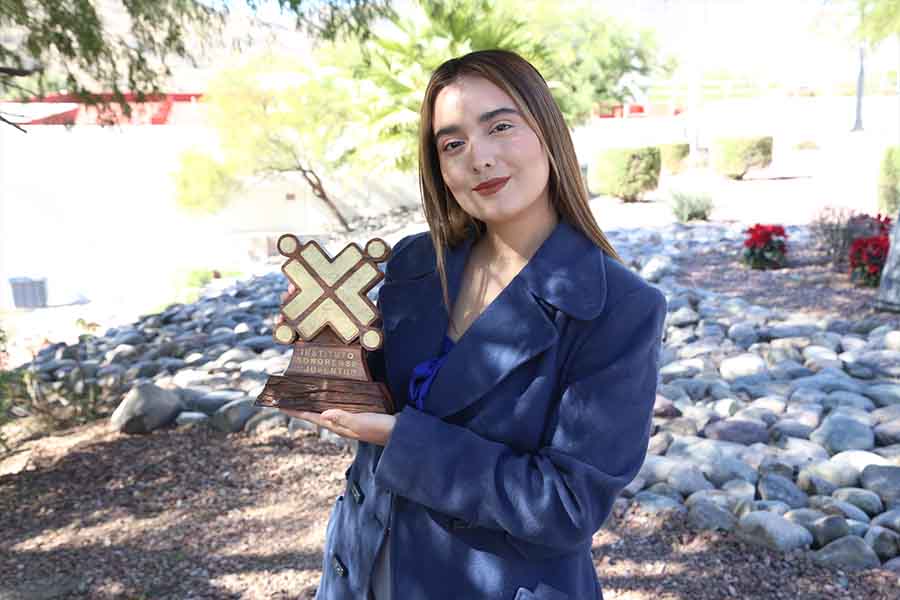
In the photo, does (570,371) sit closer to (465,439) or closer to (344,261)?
(465,439)

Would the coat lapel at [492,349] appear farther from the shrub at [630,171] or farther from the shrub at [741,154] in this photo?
the shrub at [741,154]

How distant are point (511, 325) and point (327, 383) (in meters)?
0.37

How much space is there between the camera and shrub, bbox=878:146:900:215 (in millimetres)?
13375

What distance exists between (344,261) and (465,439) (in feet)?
1.53

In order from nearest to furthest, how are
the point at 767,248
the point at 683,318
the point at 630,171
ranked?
the point at 683,318
the point at 767,248
the point at 630,171

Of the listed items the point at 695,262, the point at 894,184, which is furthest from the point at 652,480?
the point at 894,184

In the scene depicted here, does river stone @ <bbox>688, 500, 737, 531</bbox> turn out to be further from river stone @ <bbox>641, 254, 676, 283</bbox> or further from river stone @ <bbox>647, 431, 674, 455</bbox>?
river stone @ <bbox>641, 254, 676, 283</bbox>

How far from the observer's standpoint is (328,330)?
1575 millimetres

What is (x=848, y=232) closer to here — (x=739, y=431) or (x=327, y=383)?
(x=739, y=431)

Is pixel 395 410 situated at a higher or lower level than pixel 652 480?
higher

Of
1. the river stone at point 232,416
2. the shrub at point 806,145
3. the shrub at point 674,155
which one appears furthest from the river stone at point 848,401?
the shrub at point 806,145

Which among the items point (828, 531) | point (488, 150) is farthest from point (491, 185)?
point (828, 531)

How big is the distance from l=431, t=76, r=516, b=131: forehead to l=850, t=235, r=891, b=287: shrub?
7.72 meters

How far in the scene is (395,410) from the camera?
4.95 ft
